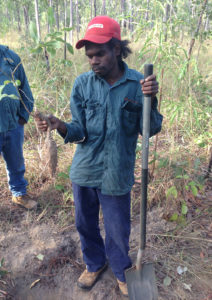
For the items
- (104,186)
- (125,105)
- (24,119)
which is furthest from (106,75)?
(24,119)

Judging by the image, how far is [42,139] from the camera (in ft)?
10.4

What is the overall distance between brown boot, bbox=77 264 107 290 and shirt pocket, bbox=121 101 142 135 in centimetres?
117

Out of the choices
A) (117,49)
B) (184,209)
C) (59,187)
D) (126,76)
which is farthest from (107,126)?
(59,187)

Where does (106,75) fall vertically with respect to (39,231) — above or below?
above

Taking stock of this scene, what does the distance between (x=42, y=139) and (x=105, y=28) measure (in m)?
2.11

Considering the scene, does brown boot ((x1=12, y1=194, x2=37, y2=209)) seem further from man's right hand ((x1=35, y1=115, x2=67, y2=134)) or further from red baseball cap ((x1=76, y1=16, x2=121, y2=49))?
red baseball cap ((x1=76, y1=16, x2=121, y2=49))

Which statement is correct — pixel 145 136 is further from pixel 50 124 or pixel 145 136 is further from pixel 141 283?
pixel 141 283

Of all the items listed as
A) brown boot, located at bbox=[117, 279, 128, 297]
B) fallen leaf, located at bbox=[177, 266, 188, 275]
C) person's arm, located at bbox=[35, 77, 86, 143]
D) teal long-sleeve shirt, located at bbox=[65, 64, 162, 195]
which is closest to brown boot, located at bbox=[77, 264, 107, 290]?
brown boot, located at bbox=[117, 279, 128, 297]

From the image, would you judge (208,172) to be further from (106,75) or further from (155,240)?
(106,75)

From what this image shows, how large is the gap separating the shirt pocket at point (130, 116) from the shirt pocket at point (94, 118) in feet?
0.41

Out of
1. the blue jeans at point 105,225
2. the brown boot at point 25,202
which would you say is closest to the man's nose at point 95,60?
the blue jeans at point 105,225

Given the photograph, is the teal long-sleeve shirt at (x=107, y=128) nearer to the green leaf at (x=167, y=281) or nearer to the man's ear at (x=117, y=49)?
the man's ear at (x=117, y=49)

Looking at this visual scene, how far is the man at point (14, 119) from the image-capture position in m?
2.02

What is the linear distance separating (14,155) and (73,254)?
3.51ft
